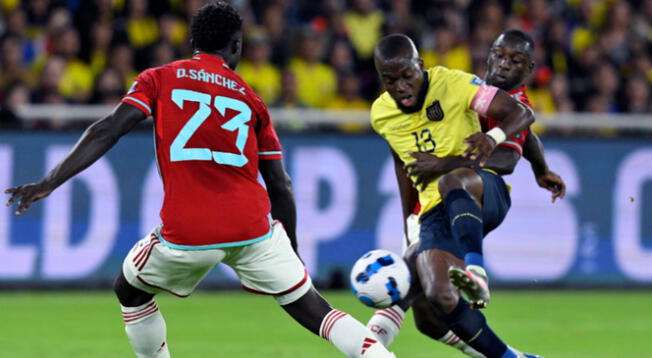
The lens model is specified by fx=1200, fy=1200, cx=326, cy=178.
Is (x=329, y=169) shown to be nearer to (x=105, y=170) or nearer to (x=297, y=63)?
(x=297, y=63)

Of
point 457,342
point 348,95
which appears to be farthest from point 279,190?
point 348,95

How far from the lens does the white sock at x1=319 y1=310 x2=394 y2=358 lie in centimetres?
581

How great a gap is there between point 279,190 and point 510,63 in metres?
1.93

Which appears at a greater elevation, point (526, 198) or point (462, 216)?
point (462, 216)

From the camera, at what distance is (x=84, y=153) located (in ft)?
18.2

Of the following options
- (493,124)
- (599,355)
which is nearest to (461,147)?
(493,124)

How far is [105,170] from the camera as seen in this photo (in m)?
12.6

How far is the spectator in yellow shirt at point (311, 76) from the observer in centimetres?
1385

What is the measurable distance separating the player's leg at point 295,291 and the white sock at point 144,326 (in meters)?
0.53

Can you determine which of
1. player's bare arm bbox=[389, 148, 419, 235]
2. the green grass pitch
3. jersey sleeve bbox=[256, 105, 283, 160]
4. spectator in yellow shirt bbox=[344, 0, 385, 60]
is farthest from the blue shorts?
spectator in yellow shirt bbox=[344, 0, 385, 60]

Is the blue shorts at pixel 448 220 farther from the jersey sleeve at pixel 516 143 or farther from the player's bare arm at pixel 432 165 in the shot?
the jersey sleeve at pixel 516 143

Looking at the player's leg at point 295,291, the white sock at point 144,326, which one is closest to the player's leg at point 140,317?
the white sock at point 144,326

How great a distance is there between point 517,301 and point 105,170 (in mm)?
4520

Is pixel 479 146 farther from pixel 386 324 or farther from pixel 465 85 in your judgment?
pixel 386 324
